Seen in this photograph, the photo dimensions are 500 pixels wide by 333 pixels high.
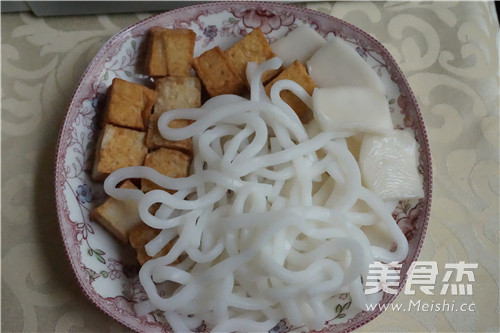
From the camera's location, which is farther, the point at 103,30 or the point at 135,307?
the point at 103,30

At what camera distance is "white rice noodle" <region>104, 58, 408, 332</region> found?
1251mm

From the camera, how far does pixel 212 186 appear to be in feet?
4.44

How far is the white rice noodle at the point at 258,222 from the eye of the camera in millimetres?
1251

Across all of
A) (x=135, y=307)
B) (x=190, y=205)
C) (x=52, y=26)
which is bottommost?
(x=135, y=307)

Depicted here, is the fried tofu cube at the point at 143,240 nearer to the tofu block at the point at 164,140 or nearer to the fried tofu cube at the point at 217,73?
the tofu block at the point at 164,140

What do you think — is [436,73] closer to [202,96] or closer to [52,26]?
[202,96]

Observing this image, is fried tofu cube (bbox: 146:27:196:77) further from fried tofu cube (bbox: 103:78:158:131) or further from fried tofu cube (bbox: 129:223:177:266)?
fried tofu cube (bbox: 129:223:177:266)

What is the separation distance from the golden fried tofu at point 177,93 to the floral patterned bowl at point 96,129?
105 mm

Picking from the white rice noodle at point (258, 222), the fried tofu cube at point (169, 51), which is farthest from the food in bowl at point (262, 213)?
the fried tofu cube at point (169, 51)

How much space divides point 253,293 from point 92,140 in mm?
624

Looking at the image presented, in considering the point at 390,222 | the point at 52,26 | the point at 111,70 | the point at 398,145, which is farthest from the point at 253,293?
the point at 52,26

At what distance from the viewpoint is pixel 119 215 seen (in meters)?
1.33

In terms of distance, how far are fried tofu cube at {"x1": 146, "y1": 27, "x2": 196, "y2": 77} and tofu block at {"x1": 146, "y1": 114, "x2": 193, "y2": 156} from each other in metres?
0.15

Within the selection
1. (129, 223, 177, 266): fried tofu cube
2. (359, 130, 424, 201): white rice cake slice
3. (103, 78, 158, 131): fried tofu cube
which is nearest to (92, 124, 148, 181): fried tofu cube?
(103, 78, 158, 131): fried tofu cube
